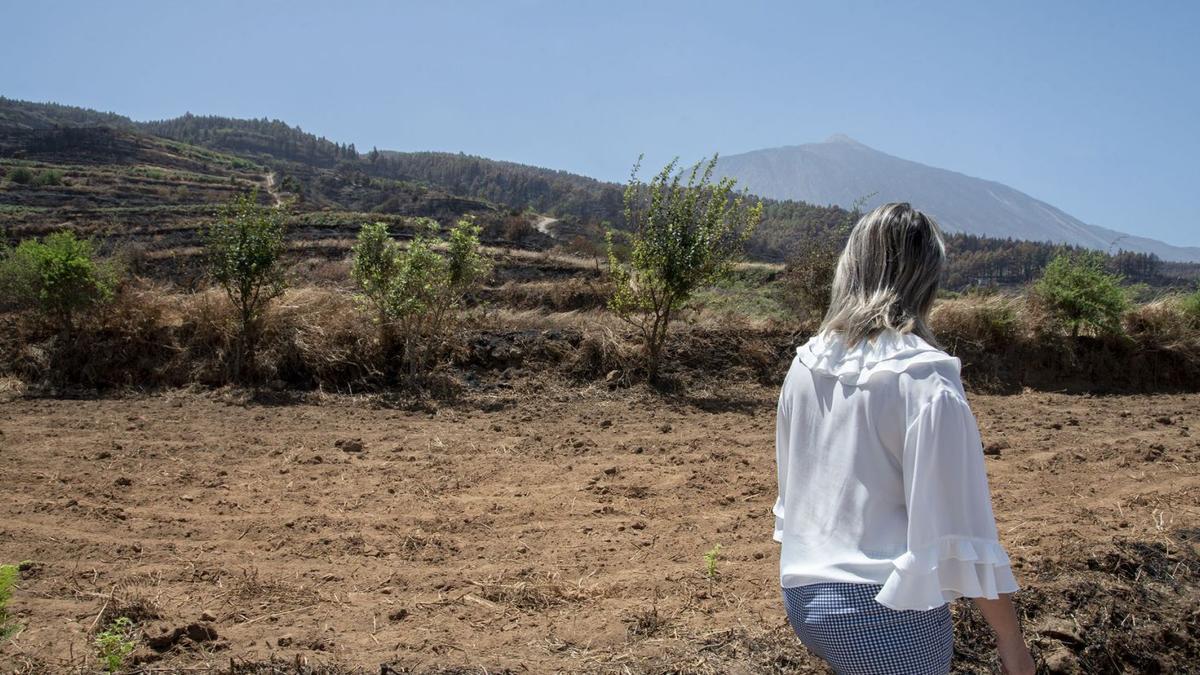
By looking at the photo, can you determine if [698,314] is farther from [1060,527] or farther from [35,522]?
[35,522]

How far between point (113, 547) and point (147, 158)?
192 ft

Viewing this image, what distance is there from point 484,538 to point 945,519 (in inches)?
146

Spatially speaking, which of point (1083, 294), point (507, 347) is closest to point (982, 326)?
point (1083, 294)

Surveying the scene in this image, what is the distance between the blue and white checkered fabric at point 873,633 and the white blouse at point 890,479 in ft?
0.16

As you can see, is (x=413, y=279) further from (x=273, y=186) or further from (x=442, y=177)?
(x=442, y=177)

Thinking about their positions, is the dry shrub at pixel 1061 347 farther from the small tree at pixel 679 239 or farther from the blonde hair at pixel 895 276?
the blonde hair at pixel 895 276

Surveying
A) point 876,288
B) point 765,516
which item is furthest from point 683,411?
point 876,288

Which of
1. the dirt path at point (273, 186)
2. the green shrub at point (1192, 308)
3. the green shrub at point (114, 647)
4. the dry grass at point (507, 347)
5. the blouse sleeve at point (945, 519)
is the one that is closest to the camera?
the blouse sleeve at point (945, 519)

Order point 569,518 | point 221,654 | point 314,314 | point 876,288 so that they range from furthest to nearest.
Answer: point 314,314 < point 569,518 < point 221,654 < point 876,288

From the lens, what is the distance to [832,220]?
3769 cm

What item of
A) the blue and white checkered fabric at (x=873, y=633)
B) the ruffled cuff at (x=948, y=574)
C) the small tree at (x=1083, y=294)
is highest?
the small tree at (x=1083, y=294)

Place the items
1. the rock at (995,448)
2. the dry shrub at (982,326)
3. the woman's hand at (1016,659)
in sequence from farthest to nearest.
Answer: the dry shrub at (982,326) < the rock at (995,448) < the woman's hand at (1016,659)

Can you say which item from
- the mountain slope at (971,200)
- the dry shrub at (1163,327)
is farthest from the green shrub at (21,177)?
the mountain slope at (971,200)

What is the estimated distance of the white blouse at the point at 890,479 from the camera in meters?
1.52
